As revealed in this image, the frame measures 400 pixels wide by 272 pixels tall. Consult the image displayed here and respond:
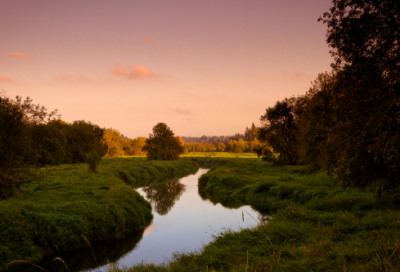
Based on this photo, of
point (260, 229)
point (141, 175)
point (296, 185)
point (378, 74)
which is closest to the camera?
point (378, 74)

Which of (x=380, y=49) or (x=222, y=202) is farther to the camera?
(x=222, y=202)

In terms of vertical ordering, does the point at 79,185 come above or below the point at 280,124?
below

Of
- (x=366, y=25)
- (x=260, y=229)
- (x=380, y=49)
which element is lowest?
(x=260, y=229)

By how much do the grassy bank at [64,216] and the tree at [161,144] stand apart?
4547cm

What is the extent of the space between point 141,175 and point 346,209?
34.0m

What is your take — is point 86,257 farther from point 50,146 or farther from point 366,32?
point 50,146

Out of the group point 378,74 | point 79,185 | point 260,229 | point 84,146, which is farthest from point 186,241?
point 84,146

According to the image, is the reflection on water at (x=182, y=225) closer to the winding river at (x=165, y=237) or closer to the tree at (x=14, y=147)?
the winding river at (x=165, y=237)

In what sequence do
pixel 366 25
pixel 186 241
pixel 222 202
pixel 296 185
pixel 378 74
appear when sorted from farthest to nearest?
1. pixel 222 202
2. pixel 296 185
3. pixel 186 241
4. pixel 366 25
5. pixel 378 74

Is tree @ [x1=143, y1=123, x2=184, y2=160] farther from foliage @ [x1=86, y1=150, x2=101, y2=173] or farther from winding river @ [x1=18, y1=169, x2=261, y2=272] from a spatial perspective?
winding river @ [x1=18, y1=169, x2=261, y2=272]

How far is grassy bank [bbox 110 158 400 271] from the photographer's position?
7055 millimetres

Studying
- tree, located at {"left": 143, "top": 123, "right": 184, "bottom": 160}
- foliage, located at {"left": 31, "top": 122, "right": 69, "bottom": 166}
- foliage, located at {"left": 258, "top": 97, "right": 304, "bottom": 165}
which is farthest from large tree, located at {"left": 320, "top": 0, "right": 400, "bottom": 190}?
tree, located at {"left": 143, "top": 123, "right": 184, "bottom": 160}

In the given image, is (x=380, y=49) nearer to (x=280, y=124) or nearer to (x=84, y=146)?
(x=280, y=124)

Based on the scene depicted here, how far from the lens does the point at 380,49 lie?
1054 cm
